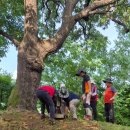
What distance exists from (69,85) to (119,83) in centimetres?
929

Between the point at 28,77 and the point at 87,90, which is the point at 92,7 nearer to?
the point at 28,77

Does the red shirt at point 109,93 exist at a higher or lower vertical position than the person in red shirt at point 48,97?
higher

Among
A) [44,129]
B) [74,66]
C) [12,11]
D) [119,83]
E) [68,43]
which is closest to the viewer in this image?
[44,129]

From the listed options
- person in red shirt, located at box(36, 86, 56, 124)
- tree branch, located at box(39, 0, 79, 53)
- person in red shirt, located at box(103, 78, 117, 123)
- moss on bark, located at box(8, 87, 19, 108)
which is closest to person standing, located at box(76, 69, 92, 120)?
person in red shirt, located at box(103, 78, 117, 123)

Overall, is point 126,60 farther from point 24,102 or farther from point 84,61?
point 24,102

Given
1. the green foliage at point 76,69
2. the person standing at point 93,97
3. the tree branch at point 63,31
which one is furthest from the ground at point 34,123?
the green foliage at point 76,69

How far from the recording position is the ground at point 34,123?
1027cm

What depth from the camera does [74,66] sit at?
Result: 2775 centimetres

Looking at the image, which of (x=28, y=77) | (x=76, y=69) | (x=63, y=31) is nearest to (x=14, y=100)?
(x=28, y=77)

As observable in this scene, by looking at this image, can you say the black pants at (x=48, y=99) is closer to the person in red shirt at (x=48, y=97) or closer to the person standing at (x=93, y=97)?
the person in red shirt at (x=48, y=97)

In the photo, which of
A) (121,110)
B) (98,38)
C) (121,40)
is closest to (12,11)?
(98,38)

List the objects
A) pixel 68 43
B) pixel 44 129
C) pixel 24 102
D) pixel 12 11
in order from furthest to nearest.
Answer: pixel 68 43
pixel 12 11
pixel 24 102
pixel 44 129

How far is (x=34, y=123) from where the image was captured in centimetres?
1055

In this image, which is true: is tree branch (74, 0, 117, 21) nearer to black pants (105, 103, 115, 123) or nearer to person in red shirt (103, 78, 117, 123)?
person in red shirt (103, 78, 117, 123)
